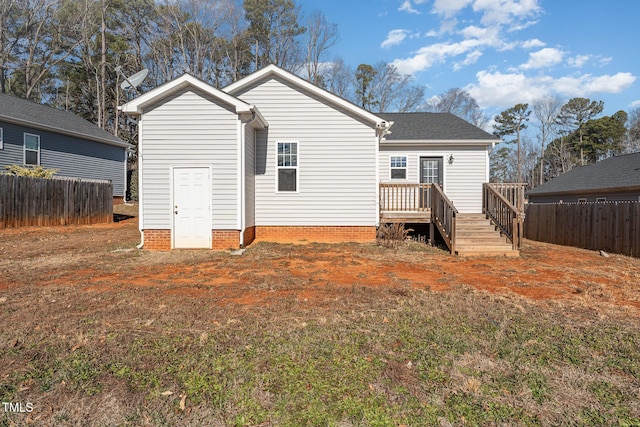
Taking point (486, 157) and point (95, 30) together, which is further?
point (95, 30)

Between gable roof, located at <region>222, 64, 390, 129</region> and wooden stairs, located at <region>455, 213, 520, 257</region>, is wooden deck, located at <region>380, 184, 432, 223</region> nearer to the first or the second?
wooden stairs, located at <region>455, 213, 520, 257</region>

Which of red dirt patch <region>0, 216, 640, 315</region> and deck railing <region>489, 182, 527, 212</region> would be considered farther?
deck railing <region>489, 182, 527, 212</region>

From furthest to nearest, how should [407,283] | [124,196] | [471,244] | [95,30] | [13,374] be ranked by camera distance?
[95,30]
[124,196]
[471,244]
[407,283]
[13,374]

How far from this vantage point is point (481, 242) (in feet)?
28.2

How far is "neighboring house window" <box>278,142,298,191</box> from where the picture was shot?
32.7 feet

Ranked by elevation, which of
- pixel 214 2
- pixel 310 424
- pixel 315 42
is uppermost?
pixel 214 2

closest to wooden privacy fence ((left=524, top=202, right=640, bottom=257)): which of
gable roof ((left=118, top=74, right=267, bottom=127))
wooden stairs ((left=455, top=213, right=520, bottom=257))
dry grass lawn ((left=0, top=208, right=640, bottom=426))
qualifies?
wooden stairs ((left=455, top=213, right=520, bottom=257))

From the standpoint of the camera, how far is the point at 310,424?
2055 millimetres

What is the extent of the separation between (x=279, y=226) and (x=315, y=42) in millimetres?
23817

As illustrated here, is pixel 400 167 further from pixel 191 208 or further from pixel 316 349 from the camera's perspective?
pixel 316 349

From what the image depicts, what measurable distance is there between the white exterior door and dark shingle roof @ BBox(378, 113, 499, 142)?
703 centimetres

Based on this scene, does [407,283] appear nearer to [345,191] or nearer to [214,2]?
[345,191]

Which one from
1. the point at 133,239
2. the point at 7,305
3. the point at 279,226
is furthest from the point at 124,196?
the point at 7,305

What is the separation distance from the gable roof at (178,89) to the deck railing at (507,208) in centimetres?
719
